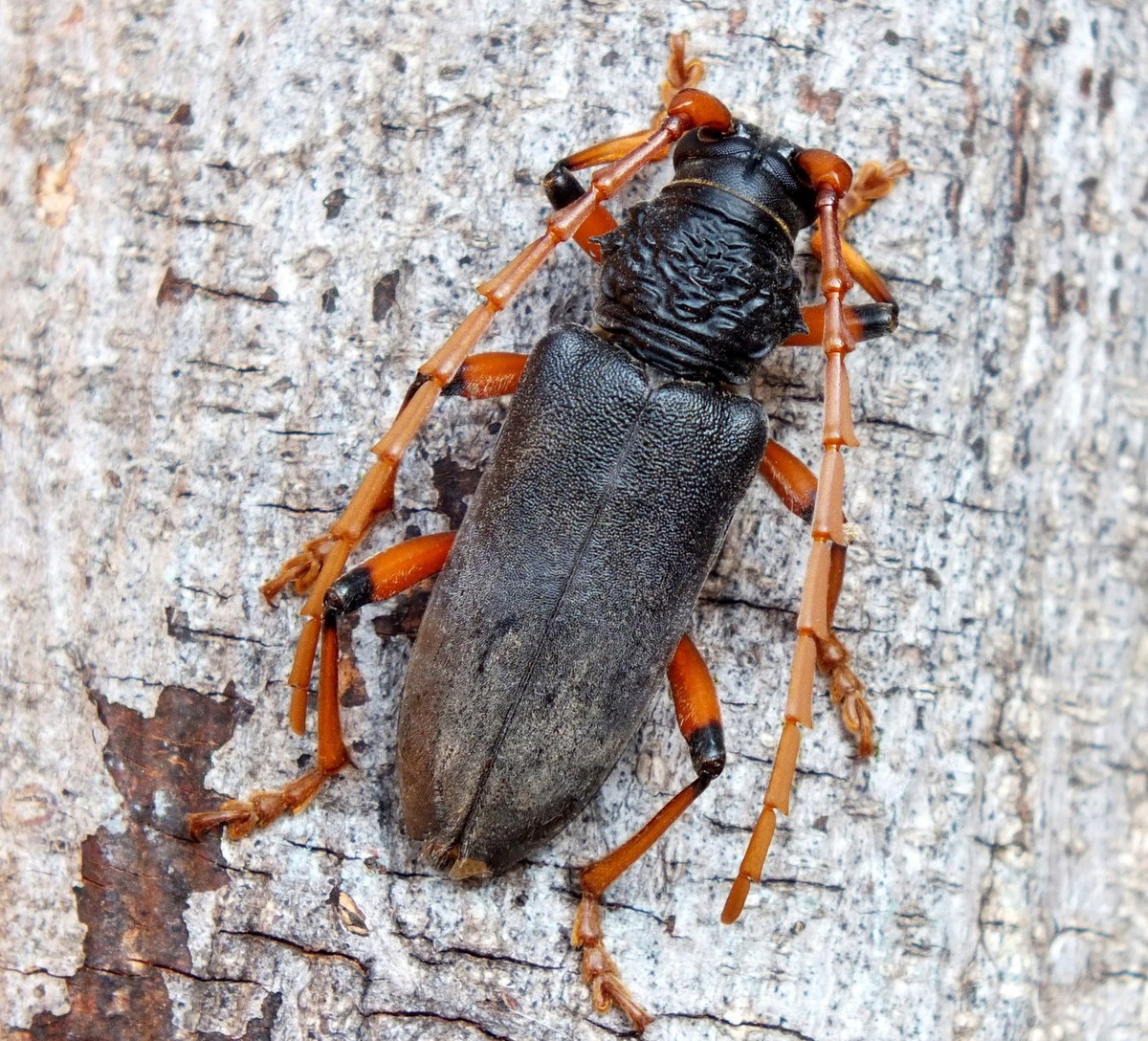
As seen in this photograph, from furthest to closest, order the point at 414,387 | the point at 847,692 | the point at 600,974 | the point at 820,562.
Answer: the point at 847,692 < the point at 414,387 < the point at 600,974 < the point at 820,562

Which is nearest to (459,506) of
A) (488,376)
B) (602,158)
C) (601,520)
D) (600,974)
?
(488,376)

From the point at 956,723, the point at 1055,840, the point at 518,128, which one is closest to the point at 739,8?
the point at 518,128

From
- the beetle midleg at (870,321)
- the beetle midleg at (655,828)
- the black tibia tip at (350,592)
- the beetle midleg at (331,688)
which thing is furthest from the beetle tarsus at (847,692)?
the black tibia tip at (350,592)

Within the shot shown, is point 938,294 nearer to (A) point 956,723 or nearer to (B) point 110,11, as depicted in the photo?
(A) point 956,723

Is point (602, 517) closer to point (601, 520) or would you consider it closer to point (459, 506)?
point (601, 520)

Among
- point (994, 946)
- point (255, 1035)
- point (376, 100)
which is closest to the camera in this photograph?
point (255, 1035)

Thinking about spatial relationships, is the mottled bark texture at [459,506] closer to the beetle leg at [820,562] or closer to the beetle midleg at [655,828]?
the beetle midleg at [655,828]

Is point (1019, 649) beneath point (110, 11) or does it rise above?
beneath
